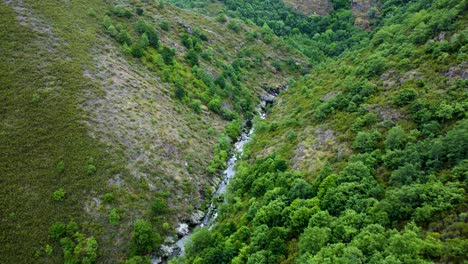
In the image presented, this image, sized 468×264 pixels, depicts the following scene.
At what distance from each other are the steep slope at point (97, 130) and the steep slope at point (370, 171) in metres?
12.2

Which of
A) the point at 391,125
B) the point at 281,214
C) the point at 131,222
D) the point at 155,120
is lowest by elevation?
the point at 131,222

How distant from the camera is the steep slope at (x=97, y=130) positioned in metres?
62.2

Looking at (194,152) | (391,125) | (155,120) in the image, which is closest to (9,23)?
(155,120)

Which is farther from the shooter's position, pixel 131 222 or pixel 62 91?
pixel 62 91

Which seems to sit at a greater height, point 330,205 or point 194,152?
point 330,205

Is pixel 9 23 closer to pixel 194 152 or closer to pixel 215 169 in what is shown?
pixel 194 152

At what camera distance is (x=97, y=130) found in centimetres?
7481

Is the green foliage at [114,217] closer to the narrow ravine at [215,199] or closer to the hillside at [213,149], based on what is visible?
the hillside at [213,149]

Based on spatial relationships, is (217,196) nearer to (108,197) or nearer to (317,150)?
(108,197)

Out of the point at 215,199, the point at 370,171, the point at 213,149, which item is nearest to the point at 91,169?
the point at 215,199

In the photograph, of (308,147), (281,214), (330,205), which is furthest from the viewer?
(308,147)

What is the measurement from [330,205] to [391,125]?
21916mm

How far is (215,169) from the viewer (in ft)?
275

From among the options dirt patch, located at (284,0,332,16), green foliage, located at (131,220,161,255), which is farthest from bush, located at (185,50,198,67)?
dirt patch, located at (284,0,332,16)
